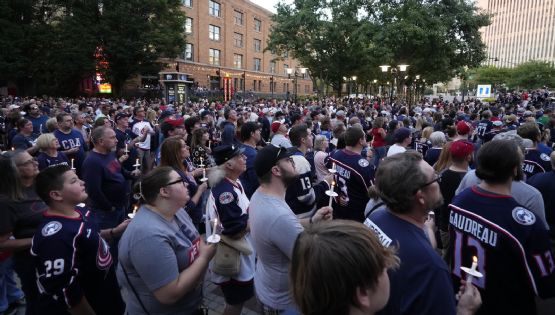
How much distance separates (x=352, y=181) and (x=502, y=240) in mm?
2648

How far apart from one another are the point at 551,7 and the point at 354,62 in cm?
11584

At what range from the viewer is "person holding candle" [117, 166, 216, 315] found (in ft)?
7.93

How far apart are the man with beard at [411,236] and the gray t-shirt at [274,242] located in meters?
0.61

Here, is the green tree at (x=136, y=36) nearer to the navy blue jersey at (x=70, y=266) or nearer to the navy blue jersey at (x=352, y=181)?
the navy blue jersey at (x=352, y=181)

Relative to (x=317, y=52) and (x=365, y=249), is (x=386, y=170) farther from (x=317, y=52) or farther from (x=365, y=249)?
(x=317, y=52)

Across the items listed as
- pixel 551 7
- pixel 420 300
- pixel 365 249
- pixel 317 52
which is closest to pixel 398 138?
pixel 420 300

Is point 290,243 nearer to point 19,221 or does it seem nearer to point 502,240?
point 502,240

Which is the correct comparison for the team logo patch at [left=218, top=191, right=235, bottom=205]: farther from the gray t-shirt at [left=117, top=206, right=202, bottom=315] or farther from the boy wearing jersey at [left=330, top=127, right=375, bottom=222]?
the boy wearing jersey at [left=330, top=127, right=375, bottom=222]

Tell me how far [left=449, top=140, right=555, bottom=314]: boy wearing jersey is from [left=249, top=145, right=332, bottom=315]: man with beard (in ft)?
3.59

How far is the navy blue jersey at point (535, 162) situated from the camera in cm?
579

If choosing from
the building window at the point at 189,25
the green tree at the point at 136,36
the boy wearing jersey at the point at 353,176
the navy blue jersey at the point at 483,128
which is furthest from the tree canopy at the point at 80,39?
the boy wearing jersey at the point at 353,176

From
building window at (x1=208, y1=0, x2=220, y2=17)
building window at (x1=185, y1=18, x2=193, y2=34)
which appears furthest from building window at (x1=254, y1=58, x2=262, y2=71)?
building window at (x1=185, y1=18, x2=193, y2=34)

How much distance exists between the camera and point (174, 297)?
8.06 feet

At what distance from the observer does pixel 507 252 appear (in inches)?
97.8
